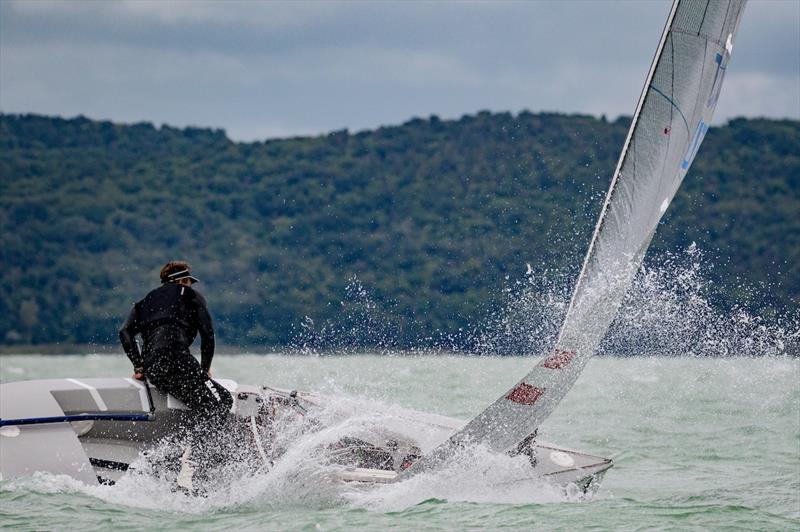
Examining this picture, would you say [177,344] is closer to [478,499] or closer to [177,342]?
[177,342]

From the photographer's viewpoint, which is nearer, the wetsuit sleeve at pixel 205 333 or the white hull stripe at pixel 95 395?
the wetsuit sleeve at pixel 205 333

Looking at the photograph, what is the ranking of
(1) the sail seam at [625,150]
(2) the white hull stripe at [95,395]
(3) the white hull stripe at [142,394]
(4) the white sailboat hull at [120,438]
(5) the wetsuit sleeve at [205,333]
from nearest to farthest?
(1) the sail seam at [625,150] → (4) the white sailboat hull at [120,438] → (5) the wetsuit sleeve at [205,333] → (3) the white hull stripe at [142,394] → (2) the white hull stripe at [95,395]

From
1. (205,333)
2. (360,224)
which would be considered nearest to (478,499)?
(205,333)

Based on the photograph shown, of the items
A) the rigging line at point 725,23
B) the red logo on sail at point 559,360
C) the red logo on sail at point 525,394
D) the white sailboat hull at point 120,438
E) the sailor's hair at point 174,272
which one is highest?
the rigging line at point 725,23

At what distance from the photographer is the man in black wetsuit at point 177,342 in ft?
26.7

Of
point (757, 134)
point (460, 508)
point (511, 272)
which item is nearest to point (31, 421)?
point (460, 508)

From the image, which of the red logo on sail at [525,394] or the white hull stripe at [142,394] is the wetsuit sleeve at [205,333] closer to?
the white hull stripe at [142,394]

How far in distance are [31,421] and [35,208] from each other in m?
75.2

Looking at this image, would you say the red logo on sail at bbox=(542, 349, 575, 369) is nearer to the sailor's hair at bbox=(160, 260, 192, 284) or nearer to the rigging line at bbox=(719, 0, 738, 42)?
the rigging line at bbox=(719, 0, 738, 42)

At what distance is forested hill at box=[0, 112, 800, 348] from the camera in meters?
54.8

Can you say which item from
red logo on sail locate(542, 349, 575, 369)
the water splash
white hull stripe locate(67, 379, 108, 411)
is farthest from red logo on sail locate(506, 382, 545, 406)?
the water splash

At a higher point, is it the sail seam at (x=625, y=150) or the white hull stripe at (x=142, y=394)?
the sail seam at (x=625, y=150)

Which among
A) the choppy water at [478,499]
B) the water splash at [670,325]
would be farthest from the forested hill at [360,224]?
the choppy water at [478,499]

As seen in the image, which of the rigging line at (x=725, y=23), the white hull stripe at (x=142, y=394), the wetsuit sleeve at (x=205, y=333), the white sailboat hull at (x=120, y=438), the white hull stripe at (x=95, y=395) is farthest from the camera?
the white hull stripe at (x=95, y=395)
